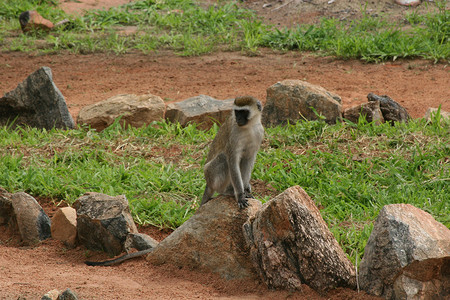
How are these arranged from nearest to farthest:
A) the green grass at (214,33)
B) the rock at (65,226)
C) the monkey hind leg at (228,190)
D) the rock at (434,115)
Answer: the monkey hind leg at (228,190), the rock at (65,226), the rock at (434,115), the green grass at (214,33)

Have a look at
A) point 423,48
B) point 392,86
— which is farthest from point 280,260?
point 423,48

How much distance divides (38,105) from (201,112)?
237cm

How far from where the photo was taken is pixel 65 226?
5305mm

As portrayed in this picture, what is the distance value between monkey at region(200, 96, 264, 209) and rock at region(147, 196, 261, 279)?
157 millimetres

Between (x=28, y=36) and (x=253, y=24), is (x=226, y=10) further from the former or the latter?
(x=28, y=36)

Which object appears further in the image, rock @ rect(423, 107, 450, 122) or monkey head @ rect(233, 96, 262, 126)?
rock @ rect(423, 107, 450, 122)

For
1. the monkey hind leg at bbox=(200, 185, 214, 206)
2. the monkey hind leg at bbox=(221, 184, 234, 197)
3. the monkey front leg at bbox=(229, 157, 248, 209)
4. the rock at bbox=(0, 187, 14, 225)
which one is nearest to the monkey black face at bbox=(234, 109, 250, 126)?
the monkey front leg at bbox=(229, 157, 248, 209)

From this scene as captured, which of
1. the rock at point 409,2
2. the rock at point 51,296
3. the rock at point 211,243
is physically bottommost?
the rock at point 409,2

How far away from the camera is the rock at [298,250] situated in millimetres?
3949

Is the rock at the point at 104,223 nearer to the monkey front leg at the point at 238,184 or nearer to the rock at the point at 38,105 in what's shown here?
the monkey front leg at the point at 238,184

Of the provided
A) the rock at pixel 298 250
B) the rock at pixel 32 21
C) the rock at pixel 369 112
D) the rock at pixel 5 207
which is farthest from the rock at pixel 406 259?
the rock at pixel 32 21

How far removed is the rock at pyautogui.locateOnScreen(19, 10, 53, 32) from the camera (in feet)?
41.7

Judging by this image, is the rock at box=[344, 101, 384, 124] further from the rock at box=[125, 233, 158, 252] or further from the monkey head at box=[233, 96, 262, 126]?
the rock at box=[125, 233, 158, 252]

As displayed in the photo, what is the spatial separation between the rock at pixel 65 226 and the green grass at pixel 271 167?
587mm
